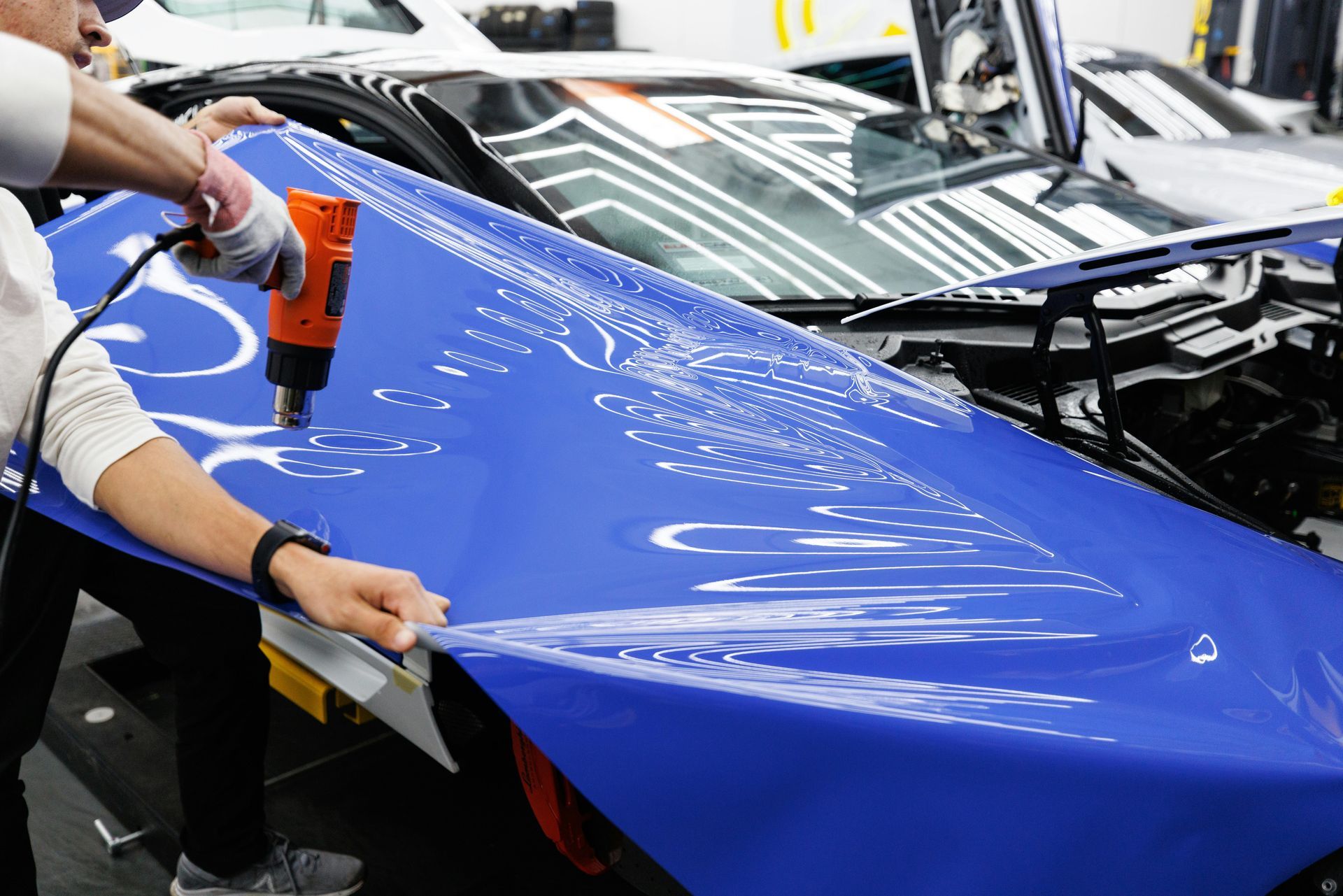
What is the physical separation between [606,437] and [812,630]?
368 millimetres

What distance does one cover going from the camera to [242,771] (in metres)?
1.67

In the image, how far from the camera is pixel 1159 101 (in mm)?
5457

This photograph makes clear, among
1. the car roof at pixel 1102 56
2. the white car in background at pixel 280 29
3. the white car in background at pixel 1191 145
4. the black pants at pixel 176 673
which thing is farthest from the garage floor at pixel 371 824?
the car roof at pixel 1102 56

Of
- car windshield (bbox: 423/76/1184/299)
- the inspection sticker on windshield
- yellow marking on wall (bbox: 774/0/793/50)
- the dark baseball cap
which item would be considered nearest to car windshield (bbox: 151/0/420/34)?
car windshield (bbox: 423/76/1184/299)

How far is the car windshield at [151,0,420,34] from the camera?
3615mm

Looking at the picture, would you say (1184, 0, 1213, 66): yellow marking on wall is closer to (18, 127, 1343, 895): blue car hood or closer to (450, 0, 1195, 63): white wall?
(450, 0, 1195, 63): white wall

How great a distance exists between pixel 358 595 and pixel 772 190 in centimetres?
139

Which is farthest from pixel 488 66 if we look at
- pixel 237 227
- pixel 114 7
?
pixel 237 227

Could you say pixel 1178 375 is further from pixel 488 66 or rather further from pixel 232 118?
pixel 232 118

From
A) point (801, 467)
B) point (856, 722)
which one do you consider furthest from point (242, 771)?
point (856, 722)

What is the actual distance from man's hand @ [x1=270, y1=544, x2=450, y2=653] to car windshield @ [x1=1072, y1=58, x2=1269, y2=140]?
4918 mm

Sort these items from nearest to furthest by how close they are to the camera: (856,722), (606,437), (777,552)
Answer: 1. (856,722)
2. (777,552)
3. (606,437)

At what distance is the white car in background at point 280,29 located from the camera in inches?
121

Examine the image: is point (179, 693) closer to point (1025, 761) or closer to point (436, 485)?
point (436, 485)
